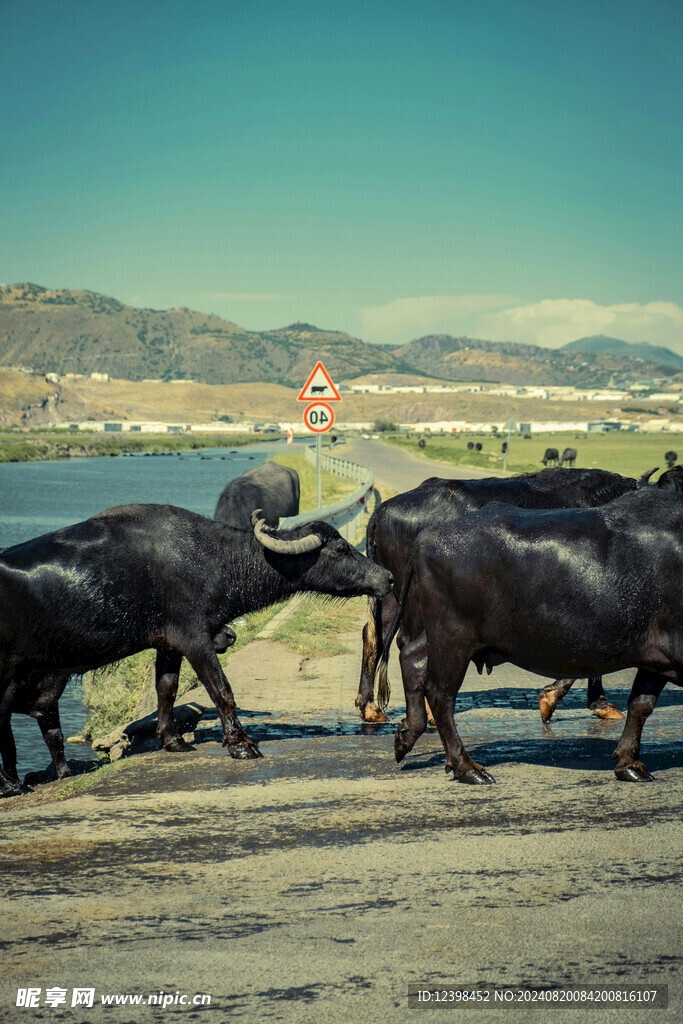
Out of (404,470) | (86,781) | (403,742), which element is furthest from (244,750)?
(404,470)

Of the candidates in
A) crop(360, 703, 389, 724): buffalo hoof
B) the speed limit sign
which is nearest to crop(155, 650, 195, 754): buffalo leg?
crop(360, 703, 389, 724): buffalo hoof

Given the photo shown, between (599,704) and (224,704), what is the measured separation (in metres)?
3.06

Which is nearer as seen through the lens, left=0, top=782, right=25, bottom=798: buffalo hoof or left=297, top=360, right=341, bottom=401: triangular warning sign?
left=0, top=782, right=25, bottom=798: buffalo hoof

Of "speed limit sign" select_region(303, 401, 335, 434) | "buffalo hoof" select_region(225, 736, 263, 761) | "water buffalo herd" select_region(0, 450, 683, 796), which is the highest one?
"speed limit sign" select_region(303, 401, 335, 434)

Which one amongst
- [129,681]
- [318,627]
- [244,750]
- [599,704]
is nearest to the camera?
[244,750]

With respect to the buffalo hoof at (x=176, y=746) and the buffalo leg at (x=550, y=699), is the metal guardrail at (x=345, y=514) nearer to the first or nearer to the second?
the buffalo hoof at (x=176, y=746)

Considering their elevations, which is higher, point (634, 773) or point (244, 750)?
point (634, 773)

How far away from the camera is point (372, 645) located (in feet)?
28.7

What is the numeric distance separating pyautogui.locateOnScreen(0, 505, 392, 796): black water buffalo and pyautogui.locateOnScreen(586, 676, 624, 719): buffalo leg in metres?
1.88

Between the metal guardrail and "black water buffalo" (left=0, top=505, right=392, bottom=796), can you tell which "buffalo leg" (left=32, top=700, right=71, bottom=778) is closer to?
"black water buffalo" (left=0, top=505, right=392, bottom=796)

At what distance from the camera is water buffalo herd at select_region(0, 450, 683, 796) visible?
6.17 meters

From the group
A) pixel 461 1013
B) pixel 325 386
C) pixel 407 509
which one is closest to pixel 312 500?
pixel 325 386

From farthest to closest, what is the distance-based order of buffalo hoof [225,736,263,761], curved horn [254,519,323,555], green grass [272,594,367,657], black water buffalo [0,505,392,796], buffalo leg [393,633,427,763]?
green grass [272,594,367,657]
curved horn [254,519,323,555]
black water buffalo [0,505,392,796]
buffalo hoof [225,736,263,761]
buffalo leg [393,633,427,763]

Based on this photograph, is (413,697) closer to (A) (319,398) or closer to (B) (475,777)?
(B) (475,777)
